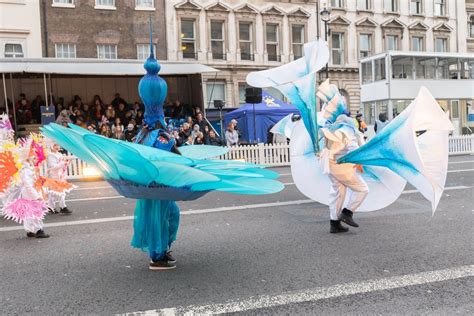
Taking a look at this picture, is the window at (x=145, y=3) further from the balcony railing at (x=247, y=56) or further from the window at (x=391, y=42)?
the window at (x=391, y=42)

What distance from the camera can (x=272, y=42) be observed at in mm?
32938

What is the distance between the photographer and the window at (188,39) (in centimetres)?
3017

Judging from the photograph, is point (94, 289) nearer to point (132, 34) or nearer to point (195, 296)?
point (195, 296)

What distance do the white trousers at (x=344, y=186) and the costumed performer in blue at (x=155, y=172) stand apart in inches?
78.7

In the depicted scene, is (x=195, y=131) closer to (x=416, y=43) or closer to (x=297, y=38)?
(x=297, y=38)

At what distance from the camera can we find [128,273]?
5.05 m

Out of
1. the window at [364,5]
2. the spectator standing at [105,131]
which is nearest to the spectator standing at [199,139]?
the spectator standing at [105,131]

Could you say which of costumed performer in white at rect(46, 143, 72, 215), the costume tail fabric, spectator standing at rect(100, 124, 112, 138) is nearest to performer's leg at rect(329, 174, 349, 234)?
the costume tail fabric

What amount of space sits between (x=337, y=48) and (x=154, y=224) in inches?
1285

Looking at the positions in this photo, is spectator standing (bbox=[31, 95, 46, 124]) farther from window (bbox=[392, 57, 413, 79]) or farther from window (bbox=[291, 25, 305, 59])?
window (bbox=[291, 25, 305, 59])

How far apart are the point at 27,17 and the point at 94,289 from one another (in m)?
25.1

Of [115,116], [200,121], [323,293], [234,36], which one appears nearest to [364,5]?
[234,36]

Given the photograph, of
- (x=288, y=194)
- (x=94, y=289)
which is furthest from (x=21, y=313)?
(x=288, y=194)

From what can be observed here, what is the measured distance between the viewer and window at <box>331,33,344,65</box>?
1387 inches
